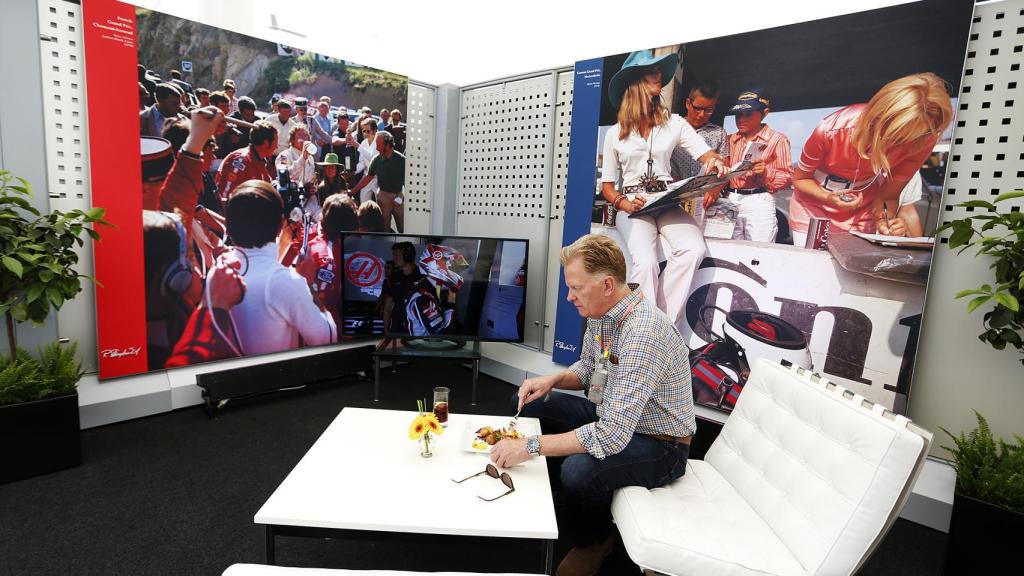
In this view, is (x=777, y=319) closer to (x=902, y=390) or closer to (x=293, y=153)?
(x=902, y=390)

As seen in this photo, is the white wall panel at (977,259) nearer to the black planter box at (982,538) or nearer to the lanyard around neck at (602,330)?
the black planter box at (982,538)

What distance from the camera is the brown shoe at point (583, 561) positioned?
204 cm

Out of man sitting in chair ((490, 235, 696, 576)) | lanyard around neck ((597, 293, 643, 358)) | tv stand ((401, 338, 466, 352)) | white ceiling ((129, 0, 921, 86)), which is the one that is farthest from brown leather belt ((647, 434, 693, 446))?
white ceiling ((129, 0, 921, 86))

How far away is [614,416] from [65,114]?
3.51m

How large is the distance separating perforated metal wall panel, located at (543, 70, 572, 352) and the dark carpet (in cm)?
186

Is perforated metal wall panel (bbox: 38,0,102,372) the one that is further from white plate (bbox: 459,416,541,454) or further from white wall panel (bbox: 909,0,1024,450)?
white wall panel (bbox: 909,0,1024,450)

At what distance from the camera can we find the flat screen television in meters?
3.94

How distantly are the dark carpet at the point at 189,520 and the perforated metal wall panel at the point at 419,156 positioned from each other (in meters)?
2.11

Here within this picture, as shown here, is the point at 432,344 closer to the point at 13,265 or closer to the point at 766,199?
the point at 13,265

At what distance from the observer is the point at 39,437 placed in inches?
104

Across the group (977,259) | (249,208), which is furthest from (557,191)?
(977,259)

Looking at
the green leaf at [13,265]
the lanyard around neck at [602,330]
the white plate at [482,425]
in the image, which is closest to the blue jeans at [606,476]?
the white plate at [482,425]

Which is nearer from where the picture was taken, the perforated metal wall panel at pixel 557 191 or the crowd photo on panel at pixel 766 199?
the crowd photo on panel at pixel 766 199

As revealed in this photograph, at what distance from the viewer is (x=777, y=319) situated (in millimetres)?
3016
